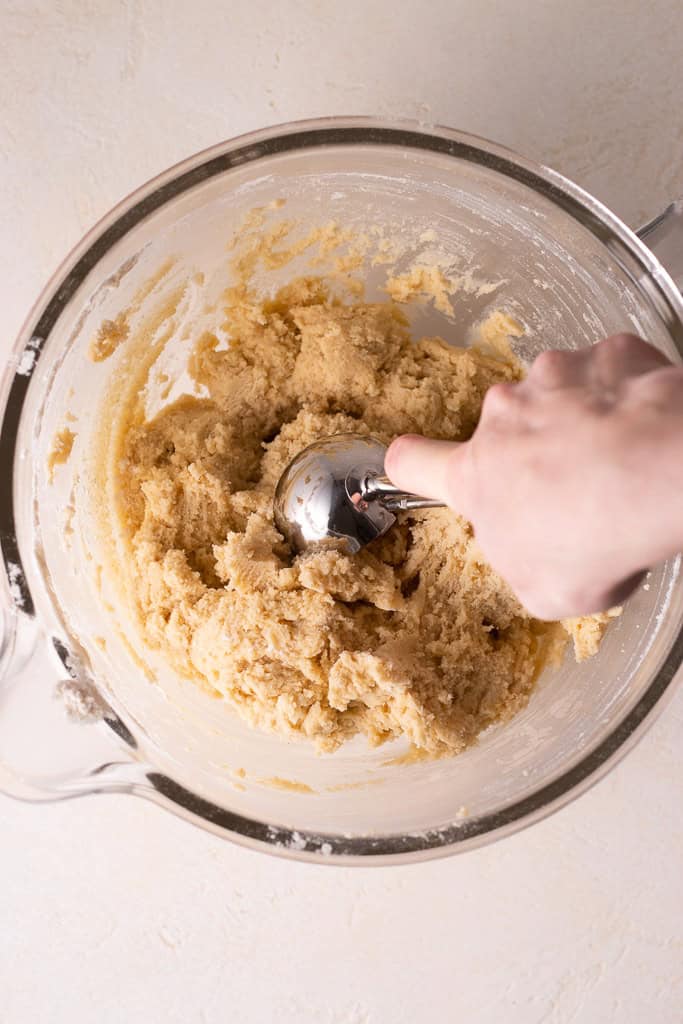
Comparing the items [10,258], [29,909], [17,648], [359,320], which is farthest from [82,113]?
[29,909]

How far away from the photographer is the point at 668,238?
40.1 inches

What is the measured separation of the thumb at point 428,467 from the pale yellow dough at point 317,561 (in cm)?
19

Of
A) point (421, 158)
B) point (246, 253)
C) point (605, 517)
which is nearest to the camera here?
point (605, 517)

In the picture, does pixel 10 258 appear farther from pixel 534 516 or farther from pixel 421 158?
pixel 534 516

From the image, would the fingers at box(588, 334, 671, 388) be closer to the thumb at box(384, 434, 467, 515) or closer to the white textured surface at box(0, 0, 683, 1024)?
the thumb at box(384, 434, 467, 515)

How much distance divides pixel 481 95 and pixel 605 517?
0.77 meters

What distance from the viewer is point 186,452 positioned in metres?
1.02

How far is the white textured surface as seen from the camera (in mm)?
1086

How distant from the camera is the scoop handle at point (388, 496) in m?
0.95

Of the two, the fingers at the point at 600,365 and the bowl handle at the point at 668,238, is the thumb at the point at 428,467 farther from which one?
the bowl handle at the point at 668,238

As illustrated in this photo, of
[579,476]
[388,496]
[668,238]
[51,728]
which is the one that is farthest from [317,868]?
[668,238]

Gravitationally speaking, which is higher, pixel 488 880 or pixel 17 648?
pixel 17 648

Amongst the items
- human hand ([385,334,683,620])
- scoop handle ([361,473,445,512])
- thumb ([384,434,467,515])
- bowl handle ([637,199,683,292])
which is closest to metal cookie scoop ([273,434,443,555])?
scoop handle ([361,473,445,512])

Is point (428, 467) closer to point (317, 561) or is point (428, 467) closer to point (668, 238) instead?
point (317, 561)
